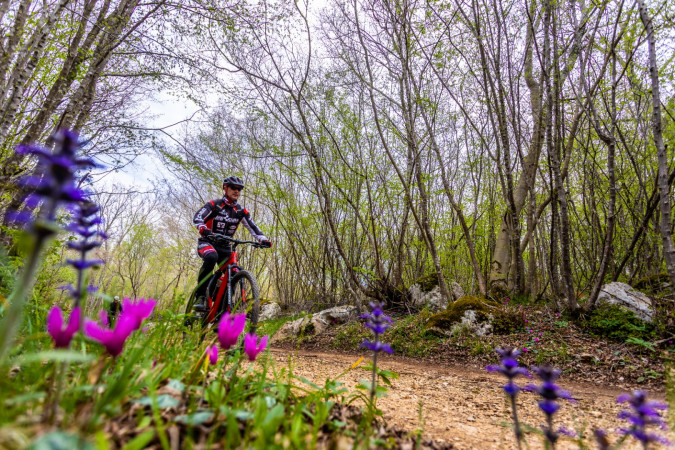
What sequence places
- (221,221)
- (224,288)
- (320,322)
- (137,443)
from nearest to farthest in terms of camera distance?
1. (137,443)
2. (224,288)
3. (221,221)
4. (320,322)

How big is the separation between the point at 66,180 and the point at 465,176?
10.5 meters

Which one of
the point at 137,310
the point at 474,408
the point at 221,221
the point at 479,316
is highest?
the point at 221,221

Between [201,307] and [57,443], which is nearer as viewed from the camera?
[57,443]

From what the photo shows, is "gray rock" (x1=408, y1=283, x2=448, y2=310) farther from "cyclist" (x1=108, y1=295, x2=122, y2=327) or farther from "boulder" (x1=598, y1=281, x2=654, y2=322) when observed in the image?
"cyclist" (x1=108, y1=295, x2=122, y2=327)

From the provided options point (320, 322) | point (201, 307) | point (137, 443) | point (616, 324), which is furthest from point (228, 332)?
point (320, 322)

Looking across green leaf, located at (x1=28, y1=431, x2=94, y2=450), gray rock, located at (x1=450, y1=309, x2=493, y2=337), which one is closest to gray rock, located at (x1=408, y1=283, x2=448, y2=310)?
gray rock, located at (x1=450, y1=309, x2=493, y2=337)

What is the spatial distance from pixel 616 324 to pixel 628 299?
1.83 ft

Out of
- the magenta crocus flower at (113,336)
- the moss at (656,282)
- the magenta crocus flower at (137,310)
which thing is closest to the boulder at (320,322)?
the moss at (656,282)

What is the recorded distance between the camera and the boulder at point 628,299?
418cm

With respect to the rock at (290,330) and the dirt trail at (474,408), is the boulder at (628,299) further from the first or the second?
Result: the rock at (290,330)

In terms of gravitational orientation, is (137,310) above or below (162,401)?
above

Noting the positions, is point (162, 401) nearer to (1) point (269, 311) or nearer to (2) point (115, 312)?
(2) point (115, 312)

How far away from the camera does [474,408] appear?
2.34 metres

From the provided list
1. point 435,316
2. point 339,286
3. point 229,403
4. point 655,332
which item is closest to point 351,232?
point 339,286
